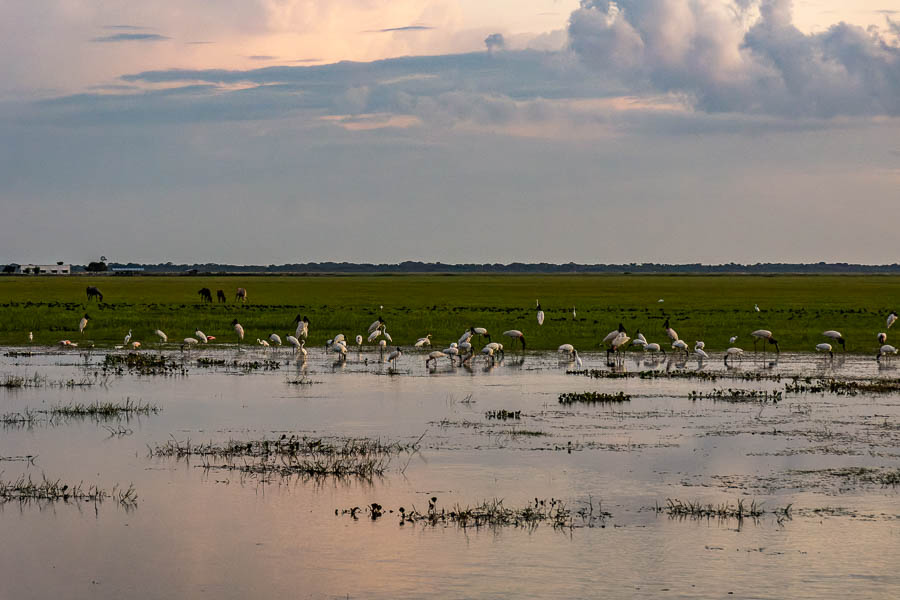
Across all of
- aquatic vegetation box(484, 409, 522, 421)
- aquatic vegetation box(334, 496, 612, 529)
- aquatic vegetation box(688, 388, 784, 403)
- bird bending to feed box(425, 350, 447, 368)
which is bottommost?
aquatic vegetation box(334, 496, 612, 529)

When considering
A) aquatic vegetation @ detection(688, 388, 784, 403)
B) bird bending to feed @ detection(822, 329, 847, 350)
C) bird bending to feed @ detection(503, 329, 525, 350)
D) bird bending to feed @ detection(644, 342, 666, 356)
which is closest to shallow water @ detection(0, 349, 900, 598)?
aquatic vegetation @ detection(688, 388, 784, 403)

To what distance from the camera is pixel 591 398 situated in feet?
82.1

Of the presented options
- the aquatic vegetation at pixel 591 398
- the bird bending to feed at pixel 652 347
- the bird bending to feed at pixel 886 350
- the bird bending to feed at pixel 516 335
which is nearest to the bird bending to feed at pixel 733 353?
the bird bending to feed at pixel 652 347

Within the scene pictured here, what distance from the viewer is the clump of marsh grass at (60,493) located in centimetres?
1480

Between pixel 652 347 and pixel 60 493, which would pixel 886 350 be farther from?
pixel 60 493

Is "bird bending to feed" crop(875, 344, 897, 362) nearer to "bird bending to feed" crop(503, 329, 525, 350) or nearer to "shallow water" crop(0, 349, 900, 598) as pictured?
"shallow water" crop(0, 349, 900, 598)

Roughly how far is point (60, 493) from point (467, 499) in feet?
16.6

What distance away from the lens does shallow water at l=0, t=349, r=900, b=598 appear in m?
11.5

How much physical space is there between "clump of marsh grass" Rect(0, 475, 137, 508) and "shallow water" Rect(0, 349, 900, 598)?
226 millimetres

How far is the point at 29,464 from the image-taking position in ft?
56.2

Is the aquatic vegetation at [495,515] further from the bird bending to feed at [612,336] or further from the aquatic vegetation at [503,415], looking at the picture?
the bird bending to feed at [612,336]

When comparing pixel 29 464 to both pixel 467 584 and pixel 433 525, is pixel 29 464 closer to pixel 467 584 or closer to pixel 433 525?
pixel 433 525

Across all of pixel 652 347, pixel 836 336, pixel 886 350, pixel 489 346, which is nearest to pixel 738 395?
pixel 489 346

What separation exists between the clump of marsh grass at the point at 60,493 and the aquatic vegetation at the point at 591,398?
1140cm
